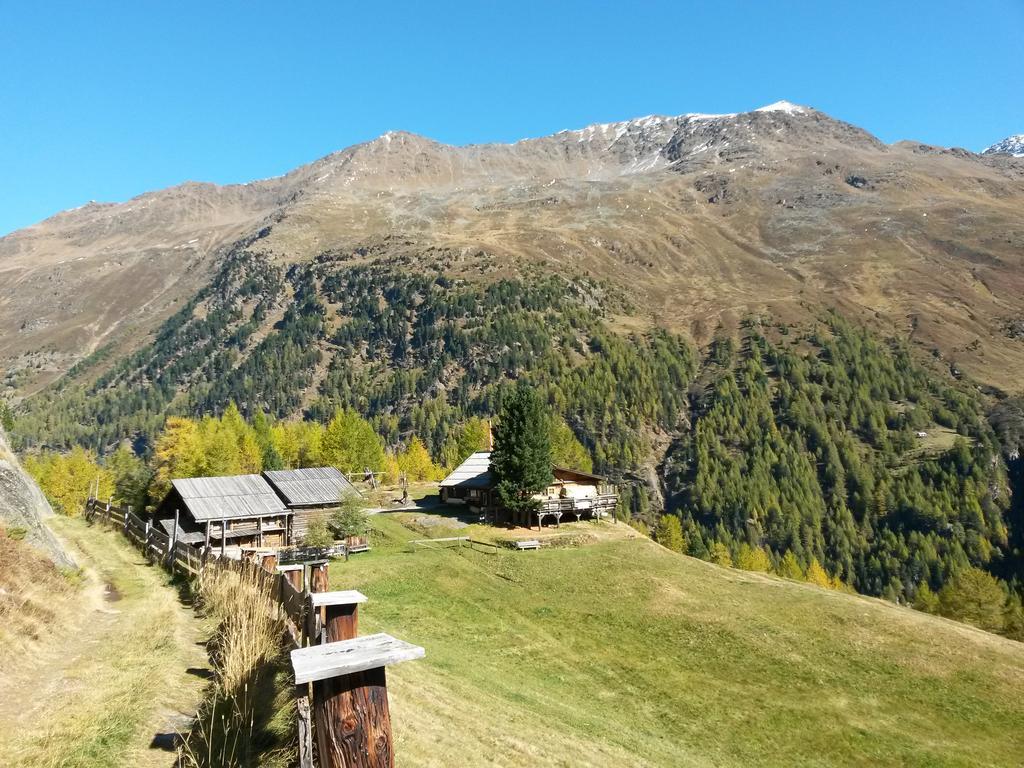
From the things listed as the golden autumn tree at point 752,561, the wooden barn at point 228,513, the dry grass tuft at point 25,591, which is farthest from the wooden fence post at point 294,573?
the golden autumn tree at point 752,561

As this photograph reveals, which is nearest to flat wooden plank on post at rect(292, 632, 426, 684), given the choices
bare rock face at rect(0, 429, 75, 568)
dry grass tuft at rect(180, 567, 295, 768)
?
dry grass tuft at rect(180, 567, 295, 768)

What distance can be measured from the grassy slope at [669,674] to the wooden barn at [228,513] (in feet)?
43.8

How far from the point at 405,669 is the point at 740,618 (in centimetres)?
2329

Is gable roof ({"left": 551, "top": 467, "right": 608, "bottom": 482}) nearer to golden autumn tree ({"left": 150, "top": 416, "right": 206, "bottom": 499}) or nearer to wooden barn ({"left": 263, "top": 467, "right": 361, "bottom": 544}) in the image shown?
wooden barn ({"left": 263, "top": 467, "right": 361, "bottom": 544})

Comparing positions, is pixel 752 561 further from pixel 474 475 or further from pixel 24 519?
pixel 24 519

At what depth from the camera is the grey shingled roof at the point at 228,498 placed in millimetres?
46188

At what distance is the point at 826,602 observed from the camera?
37.1 meters

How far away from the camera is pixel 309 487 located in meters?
53.0

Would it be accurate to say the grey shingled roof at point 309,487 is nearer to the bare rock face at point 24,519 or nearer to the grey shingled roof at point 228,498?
the grey shingled roof at point 228,498

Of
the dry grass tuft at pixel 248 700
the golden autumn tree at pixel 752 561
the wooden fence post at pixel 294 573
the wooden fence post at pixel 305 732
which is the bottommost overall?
the golden autumn tree at pixel 752 561

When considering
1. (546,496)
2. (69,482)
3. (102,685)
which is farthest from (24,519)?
(69,482)

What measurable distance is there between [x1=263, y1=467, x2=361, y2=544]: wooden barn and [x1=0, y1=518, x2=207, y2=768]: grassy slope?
99.6ft

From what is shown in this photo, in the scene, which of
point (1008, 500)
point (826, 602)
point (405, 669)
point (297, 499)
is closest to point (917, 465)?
point (1008, 500)

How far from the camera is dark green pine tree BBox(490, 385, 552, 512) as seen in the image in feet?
190
